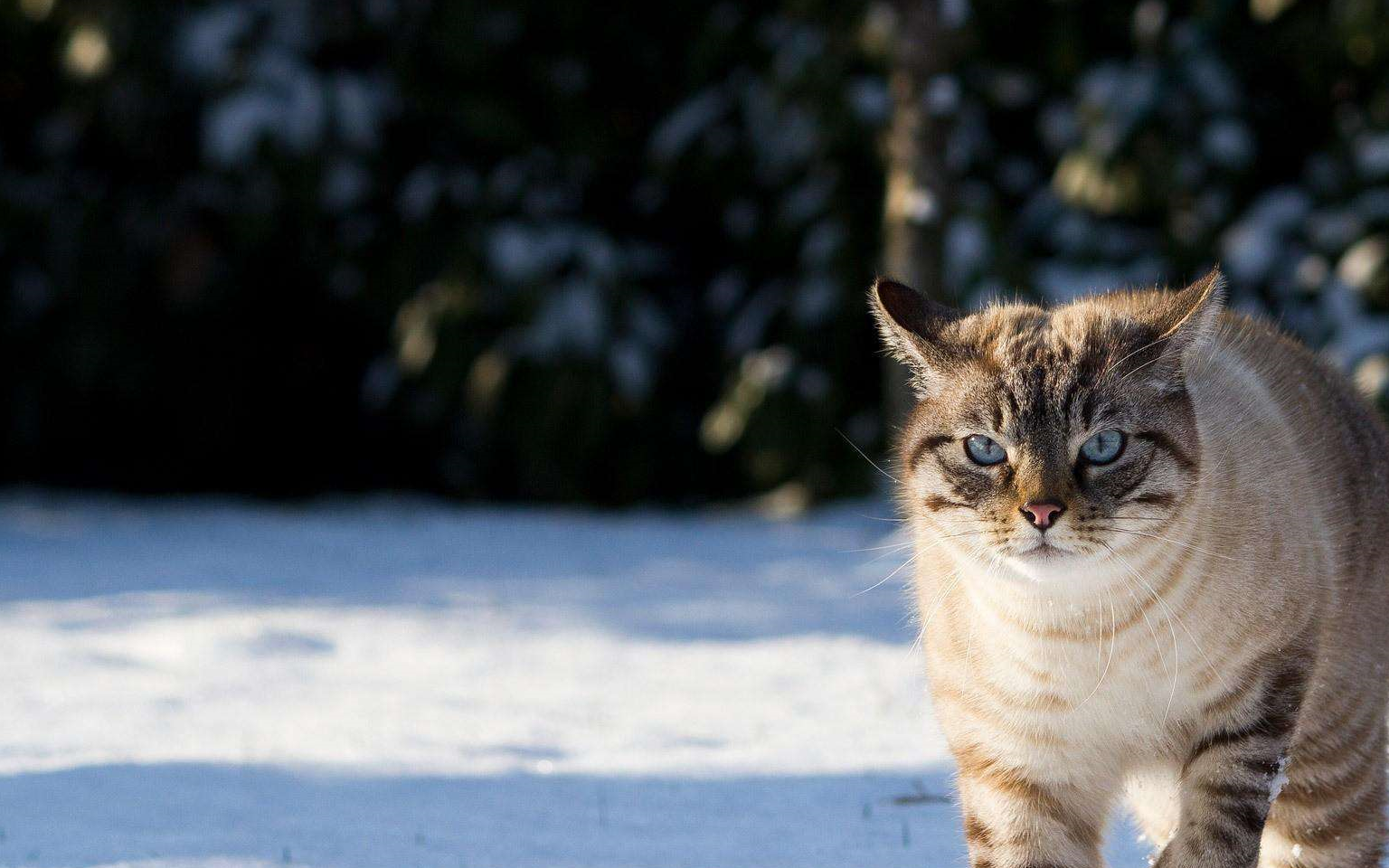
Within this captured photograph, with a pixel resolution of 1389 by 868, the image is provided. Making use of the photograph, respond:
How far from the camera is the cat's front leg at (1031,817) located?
9.61 feet

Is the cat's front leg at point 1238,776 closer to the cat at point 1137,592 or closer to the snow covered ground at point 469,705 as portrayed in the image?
the cat at point 1137,592

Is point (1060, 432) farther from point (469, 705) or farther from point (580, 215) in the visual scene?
point (580, 215)

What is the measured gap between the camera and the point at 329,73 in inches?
377

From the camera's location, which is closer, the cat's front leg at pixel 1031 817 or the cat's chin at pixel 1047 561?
the cat's chin at pixel 1047 561

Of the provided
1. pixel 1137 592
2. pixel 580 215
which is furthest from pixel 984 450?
pixel 580 215

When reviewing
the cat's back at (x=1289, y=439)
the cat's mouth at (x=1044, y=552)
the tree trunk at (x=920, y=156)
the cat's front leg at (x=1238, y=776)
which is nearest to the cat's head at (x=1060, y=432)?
the cat's mouth at (x=1044, y=552)

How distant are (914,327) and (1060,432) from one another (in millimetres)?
409

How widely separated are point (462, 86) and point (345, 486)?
3.08 metres

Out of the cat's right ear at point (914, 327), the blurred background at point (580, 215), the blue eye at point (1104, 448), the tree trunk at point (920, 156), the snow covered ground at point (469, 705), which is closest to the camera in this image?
the blue eye at point (1104, 448)

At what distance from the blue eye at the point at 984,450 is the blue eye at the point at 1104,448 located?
0.15 m

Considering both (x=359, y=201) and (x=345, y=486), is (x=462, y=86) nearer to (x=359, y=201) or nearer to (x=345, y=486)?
(x=359, y=201)

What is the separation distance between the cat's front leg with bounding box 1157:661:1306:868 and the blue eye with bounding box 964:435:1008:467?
0.59 metres

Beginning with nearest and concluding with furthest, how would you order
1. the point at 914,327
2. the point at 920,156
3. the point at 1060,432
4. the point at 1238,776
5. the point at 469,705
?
the point at 1238,776 < the point at 1060,432 < the point at 914,327 < the point at 469,705 < the point at 920,156

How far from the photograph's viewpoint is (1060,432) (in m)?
2.85
